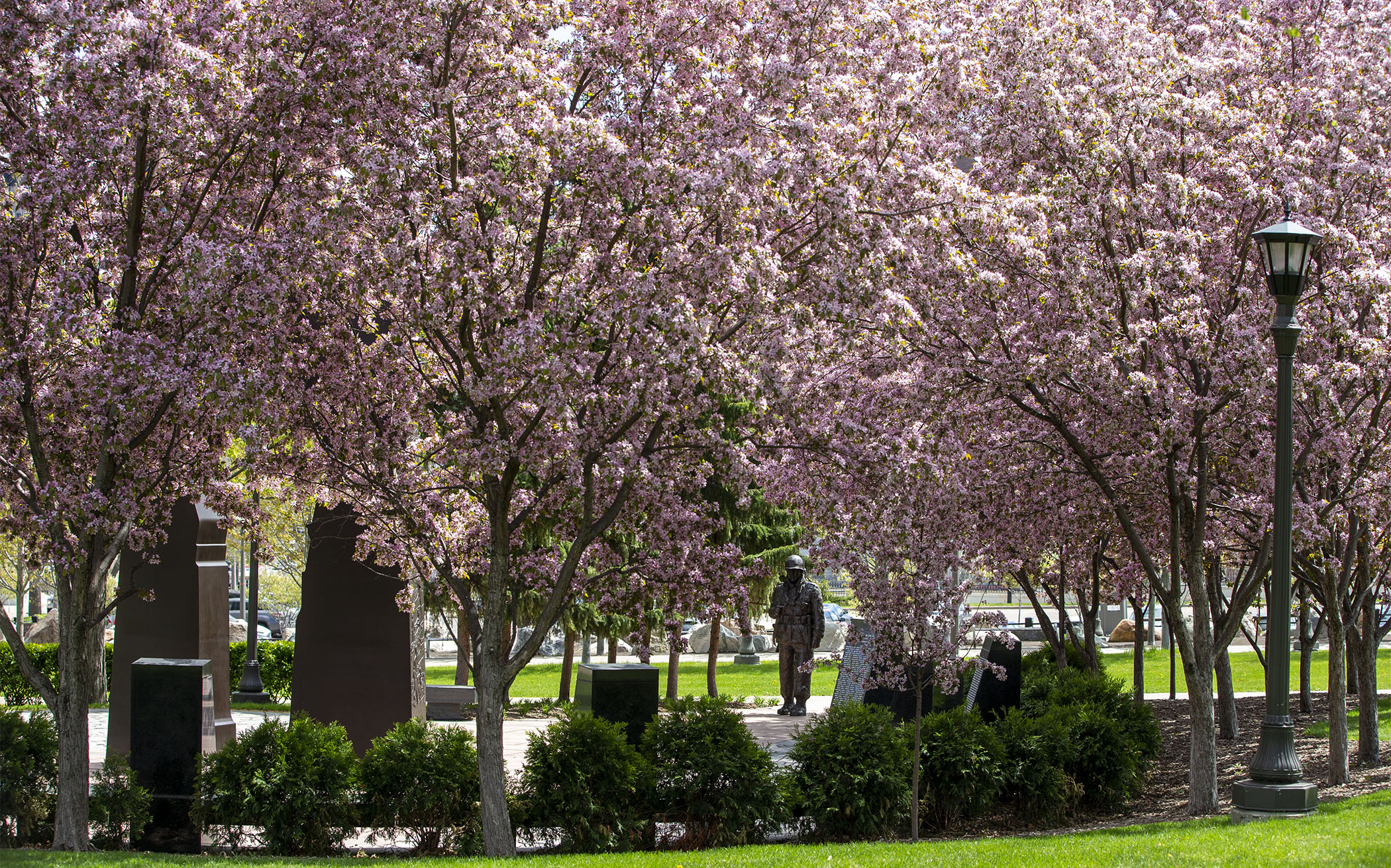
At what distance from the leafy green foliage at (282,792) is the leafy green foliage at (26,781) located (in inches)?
51.3

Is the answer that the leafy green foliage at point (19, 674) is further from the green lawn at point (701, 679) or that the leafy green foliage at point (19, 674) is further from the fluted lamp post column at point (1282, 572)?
the fluted lamp post column at point (1282, 572)

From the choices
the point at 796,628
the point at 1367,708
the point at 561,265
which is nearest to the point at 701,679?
the point at 796,628

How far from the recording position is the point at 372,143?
26.6 ft

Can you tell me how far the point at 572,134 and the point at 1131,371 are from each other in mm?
4975

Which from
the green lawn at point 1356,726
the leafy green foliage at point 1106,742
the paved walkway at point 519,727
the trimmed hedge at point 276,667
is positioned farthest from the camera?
the trimmed hedge at point 276,667

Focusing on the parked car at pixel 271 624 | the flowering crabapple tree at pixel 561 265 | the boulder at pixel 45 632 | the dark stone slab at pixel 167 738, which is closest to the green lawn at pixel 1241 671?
the flowering crabapple tree at pixel 561 265

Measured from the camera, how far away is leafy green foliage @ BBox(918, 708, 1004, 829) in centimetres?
1027

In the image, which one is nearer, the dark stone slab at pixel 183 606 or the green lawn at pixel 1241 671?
the dark stone slab at pixel 183 606

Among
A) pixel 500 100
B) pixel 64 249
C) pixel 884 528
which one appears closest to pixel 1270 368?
pixel 884 528

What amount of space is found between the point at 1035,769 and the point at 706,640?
2605 cm

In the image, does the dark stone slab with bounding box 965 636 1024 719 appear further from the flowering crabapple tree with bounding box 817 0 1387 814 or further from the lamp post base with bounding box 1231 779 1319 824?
the lamp post base with bounding box 1231 779 1319 824

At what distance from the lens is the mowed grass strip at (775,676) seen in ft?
77.6

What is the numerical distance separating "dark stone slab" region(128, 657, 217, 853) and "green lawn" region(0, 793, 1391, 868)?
0.92m

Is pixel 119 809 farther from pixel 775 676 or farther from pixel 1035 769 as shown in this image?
pixel 775 676
